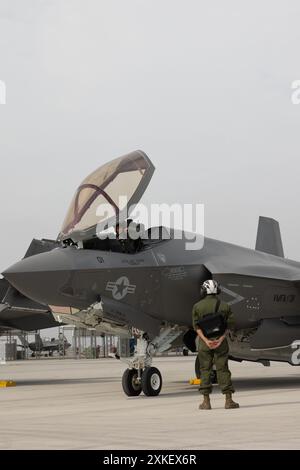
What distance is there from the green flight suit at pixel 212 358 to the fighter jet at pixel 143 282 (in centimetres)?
282

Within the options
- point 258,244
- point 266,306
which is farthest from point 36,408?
point 258,244

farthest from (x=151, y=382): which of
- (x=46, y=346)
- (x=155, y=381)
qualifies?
(x=46, y=346)

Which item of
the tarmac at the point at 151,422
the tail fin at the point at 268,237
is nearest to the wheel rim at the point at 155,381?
the tarmac at the point at 151,422

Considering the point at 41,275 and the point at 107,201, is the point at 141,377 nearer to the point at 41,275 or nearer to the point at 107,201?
the point at 41,275

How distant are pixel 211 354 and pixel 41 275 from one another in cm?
343

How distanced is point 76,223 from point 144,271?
62.8 inches

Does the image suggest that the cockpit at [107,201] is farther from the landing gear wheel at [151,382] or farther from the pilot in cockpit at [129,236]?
the landing gear wheel at [151,382]

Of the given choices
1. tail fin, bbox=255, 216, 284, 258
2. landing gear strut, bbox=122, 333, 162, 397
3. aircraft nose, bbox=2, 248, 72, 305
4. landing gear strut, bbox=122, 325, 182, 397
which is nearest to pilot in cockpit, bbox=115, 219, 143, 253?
aircraft nose, bbox=2, 248, 72, 305

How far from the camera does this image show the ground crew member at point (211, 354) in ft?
32.2

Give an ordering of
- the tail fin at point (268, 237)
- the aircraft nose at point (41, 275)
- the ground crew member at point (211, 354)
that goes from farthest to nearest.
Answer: the tail fin at point (268, 237)
the aircraft nose at point (41, 275)
the ground crew member at point (211, 354)

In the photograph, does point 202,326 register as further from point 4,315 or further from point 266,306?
point 4,315

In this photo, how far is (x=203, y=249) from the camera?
14.4m

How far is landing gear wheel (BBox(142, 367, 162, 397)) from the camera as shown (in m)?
12.6

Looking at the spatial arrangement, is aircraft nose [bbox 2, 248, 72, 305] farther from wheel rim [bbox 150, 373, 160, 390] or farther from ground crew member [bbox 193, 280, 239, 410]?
ground crew member [bbox 193, 280, 239, 410]
